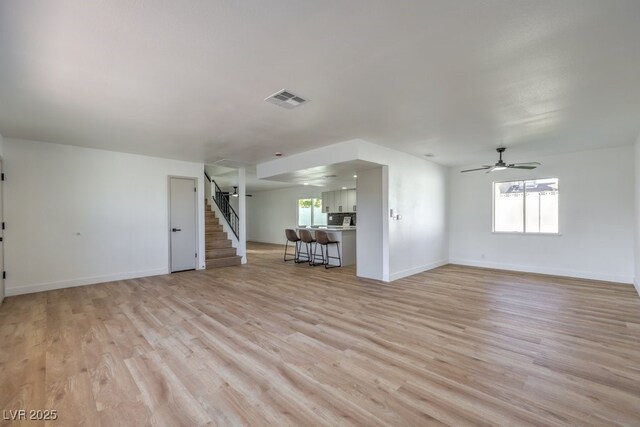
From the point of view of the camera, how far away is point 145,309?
3900 mm

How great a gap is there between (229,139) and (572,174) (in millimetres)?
6954

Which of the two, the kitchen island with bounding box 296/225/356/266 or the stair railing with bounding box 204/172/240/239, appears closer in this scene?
the kitchen island with bounding box 296/225/356/266

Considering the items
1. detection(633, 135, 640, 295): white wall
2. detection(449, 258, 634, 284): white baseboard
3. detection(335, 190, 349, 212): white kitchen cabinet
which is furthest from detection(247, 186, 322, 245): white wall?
detection(633, 135, 640, 295): white wall

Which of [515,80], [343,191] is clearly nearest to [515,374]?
[515,80]

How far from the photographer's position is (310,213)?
12.2 meters

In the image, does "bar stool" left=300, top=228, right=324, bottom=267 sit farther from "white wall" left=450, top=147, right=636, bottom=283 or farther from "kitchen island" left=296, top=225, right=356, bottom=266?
"white wall" left=450, top=147, right=636, bottom=283

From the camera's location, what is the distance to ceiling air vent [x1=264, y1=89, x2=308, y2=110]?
3.04 m

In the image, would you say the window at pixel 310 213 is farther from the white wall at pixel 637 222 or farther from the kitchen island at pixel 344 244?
the white wall at pixel 637 222

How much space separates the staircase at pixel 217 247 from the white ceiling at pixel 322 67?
3.66 metres

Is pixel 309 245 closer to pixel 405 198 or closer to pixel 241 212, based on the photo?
pixel 241 212

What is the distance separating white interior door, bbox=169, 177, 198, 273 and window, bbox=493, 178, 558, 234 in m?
7.40

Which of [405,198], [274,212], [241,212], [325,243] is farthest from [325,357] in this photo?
[274,212]

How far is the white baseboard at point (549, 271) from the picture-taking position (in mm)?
5418

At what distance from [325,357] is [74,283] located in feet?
17.5
